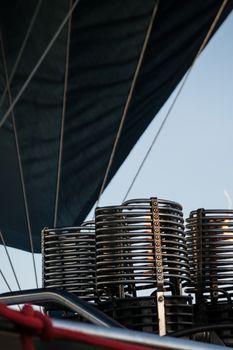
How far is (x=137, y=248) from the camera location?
437cm

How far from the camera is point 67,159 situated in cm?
1059

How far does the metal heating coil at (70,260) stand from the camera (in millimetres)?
5273

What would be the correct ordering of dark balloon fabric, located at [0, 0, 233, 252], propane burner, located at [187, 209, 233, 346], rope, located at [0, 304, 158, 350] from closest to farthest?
rope, located at [0, 304, 158, 350] < propane burner, located at [187, 209, 233, 346] < dark balloon fabric, located at [0, 0, 233, 252]

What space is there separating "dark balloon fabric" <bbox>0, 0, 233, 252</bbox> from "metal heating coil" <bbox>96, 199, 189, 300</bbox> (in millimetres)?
4974

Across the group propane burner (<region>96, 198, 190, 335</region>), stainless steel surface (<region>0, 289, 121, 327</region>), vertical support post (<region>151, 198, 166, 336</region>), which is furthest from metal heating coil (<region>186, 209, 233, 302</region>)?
stainless steel surface (<region>0, 289, 121, 327</region>)

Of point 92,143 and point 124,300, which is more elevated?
point 92,143

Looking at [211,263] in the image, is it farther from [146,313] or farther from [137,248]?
[146,313]

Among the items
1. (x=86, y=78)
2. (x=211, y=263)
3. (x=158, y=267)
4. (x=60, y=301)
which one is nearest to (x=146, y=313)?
(x=158, y=267)

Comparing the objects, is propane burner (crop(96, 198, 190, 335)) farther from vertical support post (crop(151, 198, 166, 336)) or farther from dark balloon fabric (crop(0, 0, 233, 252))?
dark balloon fabric (crop(0, 0, 233, 252))

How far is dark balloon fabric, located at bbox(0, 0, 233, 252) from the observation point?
9.43 m

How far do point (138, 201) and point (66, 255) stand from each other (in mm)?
968

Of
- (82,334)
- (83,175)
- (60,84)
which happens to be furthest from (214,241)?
(83,175)

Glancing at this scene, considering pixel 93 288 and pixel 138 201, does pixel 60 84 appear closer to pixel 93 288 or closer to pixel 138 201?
pixel 93 288

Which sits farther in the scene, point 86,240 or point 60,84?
point 60,84
